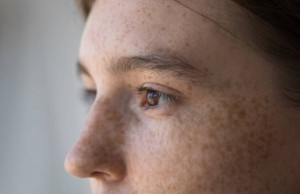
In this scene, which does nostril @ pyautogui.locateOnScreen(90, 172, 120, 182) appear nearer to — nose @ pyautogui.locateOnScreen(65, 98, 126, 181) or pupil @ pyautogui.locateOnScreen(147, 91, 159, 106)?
nose @ pyautogui.locateOnScreen(65, 98, 126, 181)

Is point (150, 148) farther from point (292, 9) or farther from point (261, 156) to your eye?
point (292, 9)

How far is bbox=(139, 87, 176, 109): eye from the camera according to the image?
0.80 meters

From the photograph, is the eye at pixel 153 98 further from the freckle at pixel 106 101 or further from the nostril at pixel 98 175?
the nostril at pixel 98 175

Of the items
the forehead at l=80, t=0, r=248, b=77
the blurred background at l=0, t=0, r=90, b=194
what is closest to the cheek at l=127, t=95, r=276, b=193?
the forehead at l=80, t=0, r=248, b=77

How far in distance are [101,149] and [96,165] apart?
0.04 metres

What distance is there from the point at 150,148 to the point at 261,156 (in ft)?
0.76

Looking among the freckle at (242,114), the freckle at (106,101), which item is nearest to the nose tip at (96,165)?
the freckle at (106,101)

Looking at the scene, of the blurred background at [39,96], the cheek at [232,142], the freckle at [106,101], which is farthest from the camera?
the blurred background at [39,96]

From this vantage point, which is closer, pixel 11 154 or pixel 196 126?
pixel 196 126

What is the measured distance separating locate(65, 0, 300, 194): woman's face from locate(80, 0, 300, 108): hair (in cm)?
2

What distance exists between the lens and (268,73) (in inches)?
29.8

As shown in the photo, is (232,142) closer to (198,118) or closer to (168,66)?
(198,118)

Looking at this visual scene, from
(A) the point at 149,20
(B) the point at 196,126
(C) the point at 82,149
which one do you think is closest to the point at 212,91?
(B) the point at 196,126

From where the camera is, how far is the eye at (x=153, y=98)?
0.80m
